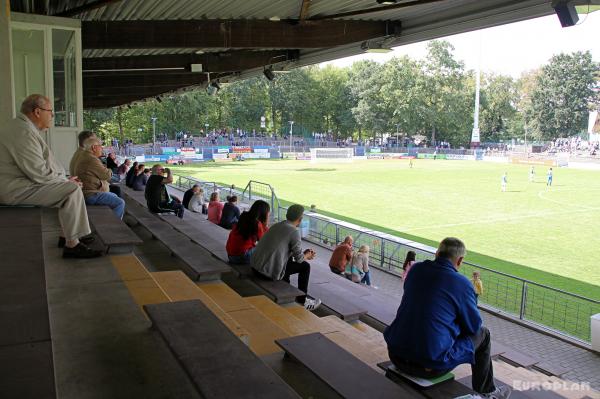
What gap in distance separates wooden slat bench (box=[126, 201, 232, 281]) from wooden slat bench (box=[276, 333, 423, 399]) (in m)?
2.39

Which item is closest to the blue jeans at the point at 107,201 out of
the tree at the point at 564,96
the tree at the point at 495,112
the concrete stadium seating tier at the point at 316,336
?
the concrete stadium seating tier at the point at 316,336

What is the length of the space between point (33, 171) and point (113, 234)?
112cm

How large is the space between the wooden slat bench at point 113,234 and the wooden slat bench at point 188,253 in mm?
797

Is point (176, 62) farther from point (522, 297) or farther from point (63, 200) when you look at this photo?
point (63, 200)

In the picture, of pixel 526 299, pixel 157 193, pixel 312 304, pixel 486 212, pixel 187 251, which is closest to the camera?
pixel 312 304

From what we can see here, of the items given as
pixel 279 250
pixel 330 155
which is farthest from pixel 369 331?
pixel 330 155

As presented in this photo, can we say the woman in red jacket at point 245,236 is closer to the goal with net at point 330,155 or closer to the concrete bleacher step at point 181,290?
the concrete bleacher step at point 181,290

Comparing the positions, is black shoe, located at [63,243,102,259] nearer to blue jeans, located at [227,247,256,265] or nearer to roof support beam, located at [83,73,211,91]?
blue jeans, located at [227,247,256,265]

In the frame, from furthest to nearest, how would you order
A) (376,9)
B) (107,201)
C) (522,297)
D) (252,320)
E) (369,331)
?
(522,297)
(376,9)
(107,201)
(369,331)
(252,320)

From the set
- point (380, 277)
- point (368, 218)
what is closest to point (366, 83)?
point (368, 218)

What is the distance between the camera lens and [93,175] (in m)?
6.30

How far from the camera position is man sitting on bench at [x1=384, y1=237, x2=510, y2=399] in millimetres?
3316

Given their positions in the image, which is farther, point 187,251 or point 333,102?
point 333,102

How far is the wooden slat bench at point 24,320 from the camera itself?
2002mm
